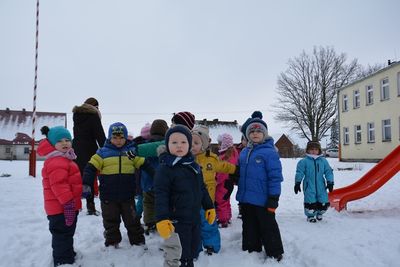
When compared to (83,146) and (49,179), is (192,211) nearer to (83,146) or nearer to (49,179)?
(49,179)

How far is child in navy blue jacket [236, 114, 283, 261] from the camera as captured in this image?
4.31 metres

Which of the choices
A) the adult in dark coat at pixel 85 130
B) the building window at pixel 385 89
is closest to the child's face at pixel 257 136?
the adult in dark coat at pixel 85 130

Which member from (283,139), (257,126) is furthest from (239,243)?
(283,139)

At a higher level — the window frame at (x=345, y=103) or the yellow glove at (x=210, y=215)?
the window frame at (x=345, y=103)

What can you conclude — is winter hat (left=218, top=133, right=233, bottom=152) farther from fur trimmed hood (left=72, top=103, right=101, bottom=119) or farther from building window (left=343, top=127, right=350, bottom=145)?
building window (left=343, top=127, right=350, bottom=145)

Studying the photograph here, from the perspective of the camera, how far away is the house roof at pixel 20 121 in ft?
154

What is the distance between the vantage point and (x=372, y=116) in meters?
24.7

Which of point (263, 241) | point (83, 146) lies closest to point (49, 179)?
point (83, 146)

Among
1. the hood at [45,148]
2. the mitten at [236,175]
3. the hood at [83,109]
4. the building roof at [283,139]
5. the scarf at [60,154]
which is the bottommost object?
the mitten at [236,175]

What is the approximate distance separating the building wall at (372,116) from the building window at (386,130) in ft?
0.50

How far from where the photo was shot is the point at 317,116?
40.9 metres

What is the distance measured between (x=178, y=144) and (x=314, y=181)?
3.49 meters

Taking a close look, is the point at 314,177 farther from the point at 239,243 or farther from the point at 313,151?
the point at 239,243

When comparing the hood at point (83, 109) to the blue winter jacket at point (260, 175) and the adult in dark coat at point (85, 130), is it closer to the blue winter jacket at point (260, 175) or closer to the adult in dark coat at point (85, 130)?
the adult in dark coat at point (85, 130)
